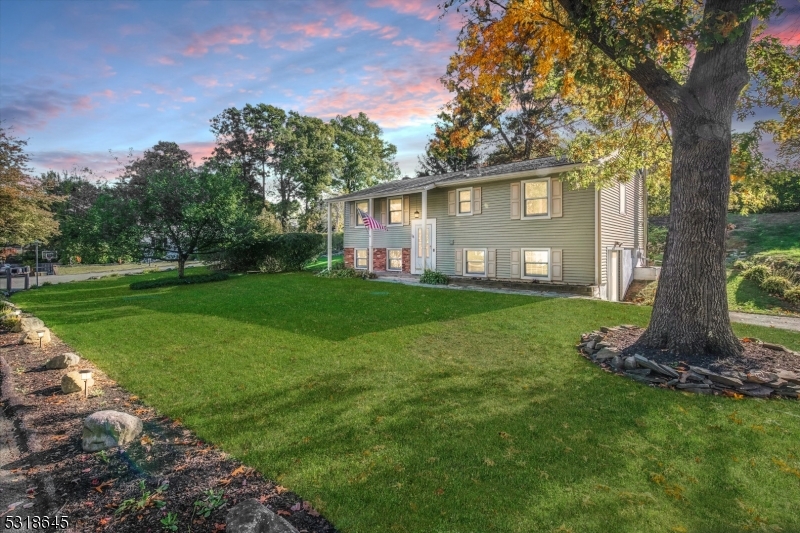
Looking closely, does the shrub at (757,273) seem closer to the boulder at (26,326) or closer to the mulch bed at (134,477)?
the mulch bed at (134,477)

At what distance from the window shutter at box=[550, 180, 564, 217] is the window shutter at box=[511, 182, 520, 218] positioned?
1299mm

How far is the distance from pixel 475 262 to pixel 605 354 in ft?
34.4

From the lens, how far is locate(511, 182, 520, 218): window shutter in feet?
48.3


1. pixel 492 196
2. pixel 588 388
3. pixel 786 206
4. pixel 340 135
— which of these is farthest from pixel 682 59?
pixel 340 135

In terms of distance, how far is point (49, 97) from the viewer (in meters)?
11.6

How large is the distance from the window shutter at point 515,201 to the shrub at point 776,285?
10.2m

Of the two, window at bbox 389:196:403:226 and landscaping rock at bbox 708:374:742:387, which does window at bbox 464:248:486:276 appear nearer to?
window at bbox 389:196:403:226

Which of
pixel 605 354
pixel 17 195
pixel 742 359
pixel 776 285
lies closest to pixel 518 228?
pixel 605 354

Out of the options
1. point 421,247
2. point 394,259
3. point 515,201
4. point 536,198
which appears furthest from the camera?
point 394,259

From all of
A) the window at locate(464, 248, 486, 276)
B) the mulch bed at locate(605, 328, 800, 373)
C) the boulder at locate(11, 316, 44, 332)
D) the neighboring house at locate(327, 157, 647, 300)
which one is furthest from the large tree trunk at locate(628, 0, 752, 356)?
the boulder at locate(11, 316, 44, 332)

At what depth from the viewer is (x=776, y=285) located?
14781 millimetres

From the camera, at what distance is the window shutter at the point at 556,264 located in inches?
539

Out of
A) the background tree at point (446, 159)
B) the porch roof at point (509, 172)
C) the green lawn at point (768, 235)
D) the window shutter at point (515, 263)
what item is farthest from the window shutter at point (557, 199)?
the background tree at point (446, 159)

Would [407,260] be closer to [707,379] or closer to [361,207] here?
[361,207]
